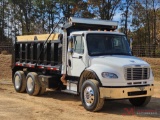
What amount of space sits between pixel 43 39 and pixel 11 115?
15.8 feet

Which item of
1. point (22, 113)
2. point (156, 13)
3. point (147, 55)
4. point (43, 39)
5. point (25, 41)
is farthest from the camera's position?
point (156, 13)

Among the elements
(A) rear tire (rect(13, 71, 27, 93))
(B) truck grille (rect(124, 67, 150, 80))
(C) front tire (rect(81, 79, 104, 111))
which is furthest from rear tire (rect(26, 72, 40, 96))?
(B) truck grille (rect(124, 67, 150, 80))

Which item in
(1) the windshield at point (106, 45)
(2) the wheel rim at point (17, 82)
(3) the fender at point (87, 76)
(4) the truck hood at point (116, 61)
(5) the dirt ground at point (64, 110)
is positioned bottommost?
(5) the dirt ground at point (64, 110)

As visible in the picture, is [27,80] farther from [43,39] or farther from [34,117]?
[34,117]

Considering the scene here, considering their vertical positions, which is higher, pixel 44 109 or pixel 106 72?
pixel 106 72

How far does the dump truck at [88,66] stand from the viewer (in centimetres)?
949

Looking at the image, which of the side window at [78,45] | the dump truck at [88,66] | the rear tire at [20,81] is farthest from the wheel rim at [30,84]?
the side window at [78,45]

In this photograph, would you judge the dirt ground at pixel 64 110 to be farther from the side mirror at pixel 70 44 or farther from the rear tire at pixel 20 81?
the side mirror at pixel 70 44

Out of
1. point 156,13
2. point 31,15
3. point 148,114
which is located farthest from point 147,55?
point 31,15

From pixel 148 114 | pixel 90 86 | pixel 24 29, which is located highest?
pixel 24 29

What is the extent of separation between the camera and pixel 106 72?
373 inches

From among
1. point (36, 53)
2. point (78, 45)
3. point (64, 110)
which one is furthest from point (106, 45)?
point (36, 53)

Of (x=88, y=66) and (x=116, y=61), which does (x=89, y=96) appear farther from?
(x=116, y=61)

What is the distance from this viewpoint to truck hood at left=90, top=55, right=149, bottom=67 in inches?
379
